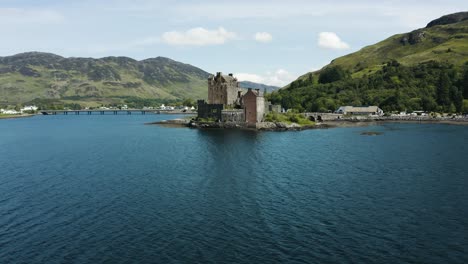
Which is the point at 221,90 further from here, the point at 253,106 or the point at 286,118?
the point at 286,118

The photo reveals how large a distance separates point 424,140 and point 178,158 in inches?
3137

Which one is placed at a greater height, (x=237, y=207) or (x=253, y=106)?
(x=253, y=106)

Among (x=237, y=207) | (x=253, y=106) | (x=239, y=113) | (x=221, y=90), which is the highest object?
(x=221, y=90)

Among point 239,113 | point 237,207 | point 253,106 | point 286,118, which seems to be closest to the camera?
point 237,207

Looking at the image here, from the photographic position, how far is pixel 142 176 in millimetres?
76125

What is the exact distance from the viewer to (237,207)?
5497 cm

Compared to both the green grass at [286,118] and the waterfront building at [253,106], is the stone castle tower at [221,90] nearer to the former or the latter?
the waterfront building at [253,106]

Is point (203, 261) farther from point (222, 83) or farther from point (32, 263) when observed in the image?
point (222, 83)

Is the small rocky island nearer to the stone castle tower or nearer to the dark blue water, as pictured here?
the stone castle tower

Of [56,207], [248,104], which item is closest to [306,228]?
[56,207]

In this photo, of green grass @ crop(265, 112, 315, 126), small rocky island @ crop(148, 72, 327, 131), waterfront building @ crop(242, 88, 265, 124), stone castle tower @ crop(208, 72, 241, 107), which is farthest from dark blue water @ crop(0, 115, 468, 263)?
stone castle tower @ crop(208, 72, 241, 107)

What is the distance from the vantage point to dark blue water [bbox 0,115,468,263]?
3950 centimetres

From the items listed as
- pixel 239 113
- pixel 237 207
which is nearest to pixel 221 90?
pixel 239 113

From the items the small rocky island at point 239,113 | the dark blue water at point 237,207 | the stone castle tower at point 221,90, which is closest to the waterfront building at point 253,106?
the small rocky island at point 239,113
